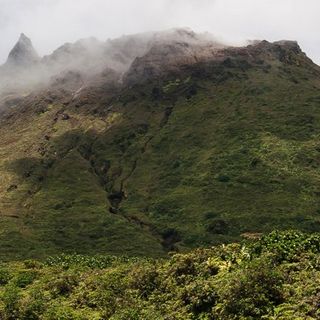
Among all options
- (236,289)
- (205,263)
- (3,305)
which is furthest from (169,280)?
(3,305)

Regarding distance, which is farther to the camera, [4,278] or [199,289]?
[4,278]

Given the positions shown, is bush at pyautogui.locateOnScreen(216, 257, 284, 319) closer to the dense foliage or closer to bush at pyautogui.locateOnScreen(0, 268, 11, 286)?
the dense foliage

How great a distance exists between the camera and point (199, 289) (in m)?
37.2

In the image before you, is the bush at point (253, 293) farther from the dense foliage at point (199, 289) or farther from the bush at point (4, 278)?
the bush at point (4, 278)

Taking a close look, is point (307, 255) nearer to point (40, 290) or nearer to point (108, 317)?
point (108, 317)

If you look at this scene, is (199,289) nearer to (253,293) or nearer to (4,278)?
(253,293)

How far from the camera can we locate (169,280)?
42875mm

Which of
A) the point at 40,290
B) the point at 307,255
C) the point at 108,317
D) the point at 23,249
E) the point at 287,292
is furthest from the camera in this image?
the point at 23,249

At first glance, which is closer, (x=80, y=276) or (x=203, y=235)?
(x=80, y=276)

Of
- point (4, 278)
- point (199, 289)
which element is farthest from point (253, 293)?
point (4, 278)

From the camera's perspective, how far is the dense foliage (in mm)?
32531

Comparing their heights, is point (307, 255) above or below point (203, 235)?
above

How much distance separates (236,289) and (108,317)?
11793 mm

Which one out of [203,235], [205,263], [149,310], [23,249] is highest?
[205,263]
